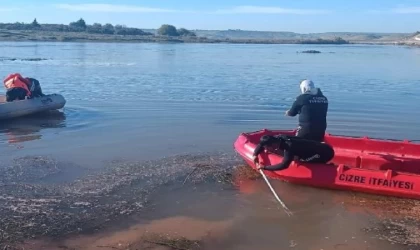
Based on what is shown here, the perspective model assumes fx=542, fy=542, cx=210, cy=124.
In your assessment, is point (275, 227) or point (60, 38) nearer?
point (275, 227)

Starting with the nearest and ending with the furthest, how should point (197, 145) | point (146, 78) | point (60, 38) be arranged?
1. point (197, 145)
2. point (146, 78)
3. point (60, 38)

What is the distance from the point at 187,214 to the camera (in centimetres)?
738

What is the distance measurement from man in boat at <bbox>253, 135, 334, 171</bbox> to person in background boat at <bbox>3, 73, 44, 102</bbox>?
848cm

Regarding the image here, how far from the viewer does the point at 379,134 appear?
12922mm

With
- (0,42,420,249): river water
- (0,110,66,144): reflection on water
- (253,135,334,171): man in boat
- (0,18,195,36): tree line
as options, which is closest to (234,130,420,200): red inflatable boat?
(253,135,334,171): man in boat

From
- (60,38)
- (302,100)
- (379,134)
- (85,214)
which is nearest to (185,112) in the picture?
(379,134)

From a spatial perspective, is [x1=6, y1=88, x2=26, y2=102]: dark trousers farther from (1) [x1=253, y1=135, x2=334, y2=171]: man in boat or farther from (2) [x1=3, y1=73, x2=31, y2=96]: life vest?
(1) [x1=253, y1=135, x2=334, y2=171]: man in boat

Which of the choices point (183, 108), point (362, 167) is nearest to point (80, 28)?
point (183, 108)

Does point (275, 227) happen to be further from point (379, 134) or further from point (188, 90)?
point (188, 90)

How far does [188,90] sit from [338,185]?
1259 cm

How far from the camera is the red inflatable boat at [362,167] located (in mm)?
7871

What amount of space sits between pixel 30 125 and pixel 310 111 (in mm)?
8099

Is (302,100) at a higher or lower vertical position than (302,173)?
higher

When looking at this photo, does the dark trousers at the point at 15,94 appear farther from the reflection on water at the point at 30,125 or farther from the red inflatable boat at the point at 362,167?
the red inflatable boat at the point at 362,167
